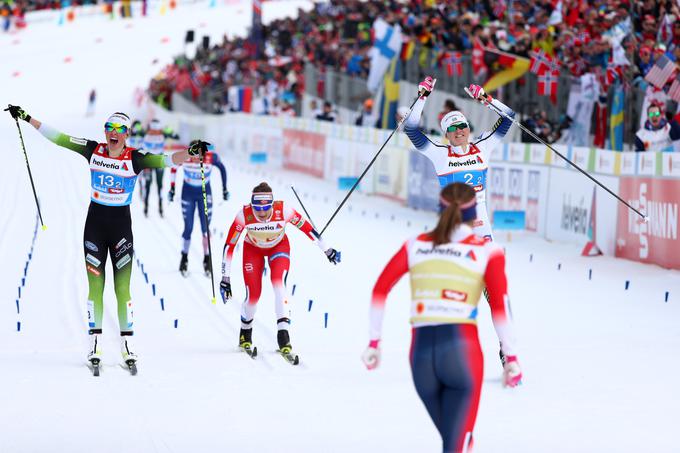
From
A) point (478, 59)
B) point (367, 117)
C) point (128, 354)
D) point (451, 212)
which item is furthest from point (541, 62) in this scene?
point (451, 212)

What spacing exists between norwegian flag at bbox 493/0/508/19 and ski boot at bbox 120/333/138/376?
17.7 metres

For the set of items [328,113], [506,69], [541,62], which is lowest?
[328,113]

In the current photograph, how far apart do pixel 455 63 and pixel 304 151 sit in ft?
32.8

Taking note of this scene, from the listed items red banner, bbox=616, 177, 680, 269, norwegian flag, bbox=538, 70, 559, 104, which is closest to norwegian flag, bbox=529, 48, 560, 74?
norwegian flag, bbox=538, 70, 559, 104

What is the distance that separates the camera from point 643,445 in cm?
802

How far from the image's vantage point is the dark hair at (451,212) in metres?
6.36

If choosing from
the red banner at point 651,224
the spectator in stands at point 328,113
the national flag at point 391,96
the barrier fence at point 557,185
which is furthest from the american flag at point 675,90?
the spectator in stands at point 328,113

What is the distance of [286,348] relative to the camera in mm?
10953

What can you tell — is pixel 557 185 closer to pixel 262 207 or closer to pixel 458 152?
pixel 458 152

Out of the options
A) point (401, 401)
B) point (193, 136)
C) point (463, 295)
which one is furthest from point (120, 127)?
point (193, 136)

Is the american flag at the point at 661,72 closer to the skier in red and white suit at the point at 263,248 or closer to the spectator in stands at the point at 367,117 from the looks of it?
the skier in red and white suit at the point at 263,248

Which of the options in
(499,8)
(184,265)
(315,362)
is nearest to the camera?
(315,362)

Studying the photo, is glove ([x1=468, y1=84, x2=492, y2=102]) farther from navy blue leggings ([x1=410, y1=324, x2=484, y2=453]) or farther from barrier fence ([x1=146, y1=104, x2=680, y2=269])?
barrier fence ([x1=146, y1=104, x2=680, y2=269])

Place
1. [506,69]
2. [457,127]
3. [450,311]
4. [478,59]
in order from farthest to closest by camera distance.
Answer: [478,59] → [506,69] → [457,127] → [450,311]
